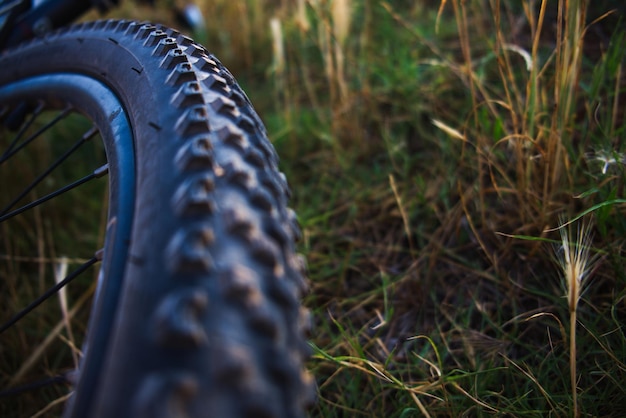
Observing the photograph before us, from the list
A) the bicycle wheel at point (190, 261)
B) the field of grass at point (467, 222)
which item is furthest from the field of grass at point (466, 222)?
the bicycle wheel at point (190, 261)

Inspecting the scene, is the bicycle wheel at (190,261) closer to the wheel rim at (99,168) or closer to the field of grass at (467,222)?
the wheel rim at (99,168)

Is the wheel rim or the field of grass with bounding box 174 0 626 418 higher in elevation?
the wheel rim

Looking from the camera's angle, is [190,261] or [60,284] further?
[60,284]

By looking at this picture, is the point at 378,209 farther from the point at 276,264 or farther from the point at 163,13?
the point at 163,13

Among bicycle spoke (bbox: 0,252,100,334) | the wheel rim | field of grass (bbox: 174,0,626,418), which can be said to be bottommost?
field of grass (bbox: 174,0,626,418)

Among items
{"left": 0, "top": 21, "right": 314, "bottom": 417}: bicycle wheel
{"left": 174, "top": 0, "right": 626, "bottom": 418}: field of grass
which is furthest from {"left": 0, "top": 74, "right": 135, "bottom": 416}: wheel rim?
{"left": 174, "top": 0, "right": 626, "bottom": 418}: field of grass

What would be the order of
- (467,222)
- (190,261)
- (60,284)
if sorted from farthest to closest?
(467,222)
(60,284)
(190,261)

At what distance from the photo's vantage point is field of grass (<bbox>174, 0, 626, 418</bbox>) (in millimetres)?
987

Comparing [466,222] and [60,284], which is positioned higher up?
[60,284]

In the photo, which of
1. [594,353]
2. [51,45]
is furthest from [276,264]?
[51,45]

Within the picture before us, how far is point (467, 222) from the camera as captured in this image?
53.6 inches

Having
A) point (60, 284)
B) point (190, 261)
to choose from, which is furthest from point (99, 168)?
point (190, 261)

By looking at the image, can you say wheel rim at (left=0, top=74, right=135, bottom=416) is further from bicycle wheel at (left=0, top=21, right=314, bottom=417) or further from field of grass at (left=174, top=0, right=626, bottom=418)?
field of grass at (left=174, top=0, right=626, bottom=418)

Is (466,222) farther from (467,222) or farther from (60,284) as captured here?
(60,284)
